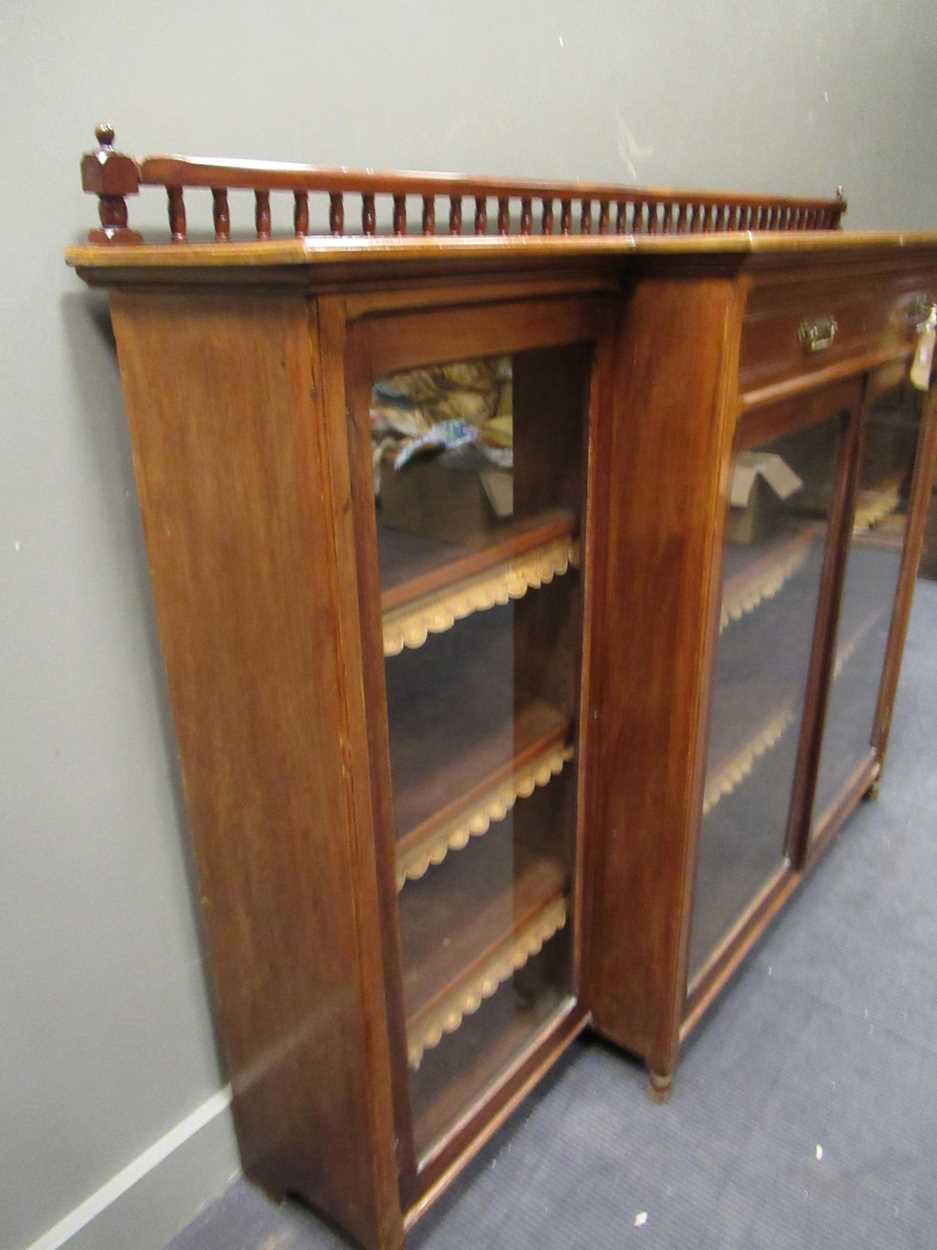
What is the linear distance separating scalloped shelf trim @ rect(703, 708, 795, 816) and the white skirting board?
2.32ft

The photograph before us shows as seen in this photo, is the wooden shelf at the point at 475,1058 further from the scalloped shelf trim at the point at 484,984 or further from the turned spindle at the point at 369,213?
the turned spindle at the point at 369,213

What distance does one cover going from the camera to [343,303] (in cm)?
62

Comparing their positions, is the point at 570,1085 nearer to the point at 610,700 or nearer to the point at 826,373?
the point at 610,700

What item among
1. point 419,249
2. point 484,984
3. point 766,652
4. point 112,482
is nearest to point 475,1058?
point 484,984

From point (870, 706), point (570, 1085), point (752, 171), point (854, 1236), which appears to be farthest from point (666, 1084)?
point (752, 171)

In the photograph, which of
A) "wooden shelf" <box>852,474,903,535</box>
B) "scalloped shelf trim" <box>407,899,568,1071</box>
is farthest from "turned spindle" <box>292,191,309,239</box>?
"wooden shelf" <box>852,474,903,535</box>

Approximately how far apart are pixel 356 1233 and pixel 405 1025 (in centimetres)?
25

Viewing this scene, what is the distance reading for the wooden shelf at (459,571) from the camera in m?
0.80

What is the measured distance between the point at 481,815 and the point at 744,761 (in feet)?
1.67

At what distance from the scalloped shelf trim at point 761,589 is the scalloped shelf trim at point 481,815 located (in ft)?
0.83

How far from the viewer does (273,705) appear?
781mm

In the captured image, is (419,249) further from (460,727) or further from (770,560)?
(770,560)

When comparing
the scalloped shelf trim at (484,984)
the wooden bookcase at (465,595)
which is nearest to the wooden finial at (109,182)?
the wooden bookcase at (465,595)

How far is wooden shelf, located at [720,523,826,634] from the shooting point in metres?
1.09
